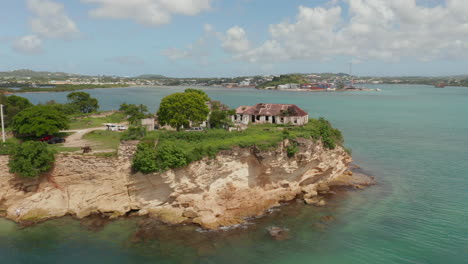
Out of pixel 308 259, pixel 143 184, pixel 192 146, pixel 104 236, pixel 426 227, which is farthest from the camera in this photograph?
pixel 192 146

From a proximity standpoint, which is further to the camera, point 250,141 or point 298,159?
point 298,159

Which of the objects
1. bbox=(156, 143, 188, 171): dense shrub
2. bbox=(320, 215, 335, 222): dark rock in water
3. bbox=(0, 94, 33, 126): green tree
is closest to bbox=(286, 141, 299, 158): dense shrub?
bbox=(320, 215, 335, 222): dark rock in water

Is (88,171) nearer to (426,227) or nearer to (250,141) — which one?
(250,141)

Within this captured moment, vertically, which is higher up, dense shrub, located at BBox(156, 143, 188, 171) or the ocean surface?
dense shrub, located at BBox(156, 143, 188, 171)

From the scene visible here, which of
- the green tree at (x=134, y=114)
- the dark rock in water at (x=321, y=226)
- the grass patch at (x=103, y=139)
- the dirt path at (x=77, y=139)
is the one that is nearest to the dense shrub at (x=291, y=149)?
the dark rock in water at (x=321, y=226)

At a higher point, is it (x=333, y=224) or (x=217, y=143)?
(x=217, y=143)

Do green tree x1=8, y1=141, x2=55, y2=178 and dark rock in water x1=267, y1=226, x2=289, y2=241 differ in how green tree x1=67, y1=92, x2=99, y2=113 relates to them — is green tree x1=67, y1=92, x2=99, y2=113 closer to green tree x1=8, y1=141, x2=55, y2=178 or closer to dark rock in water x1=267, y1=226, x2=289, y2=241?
green tree x1=8, y1=141, x2=55, y2=178

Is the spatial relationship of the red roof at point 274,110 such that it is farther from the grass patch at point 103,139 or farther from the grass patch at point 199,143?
the grass patch at point 103,139

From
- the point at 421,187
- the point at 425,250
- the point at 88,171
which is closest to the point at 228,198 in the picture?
the point at 88,171
